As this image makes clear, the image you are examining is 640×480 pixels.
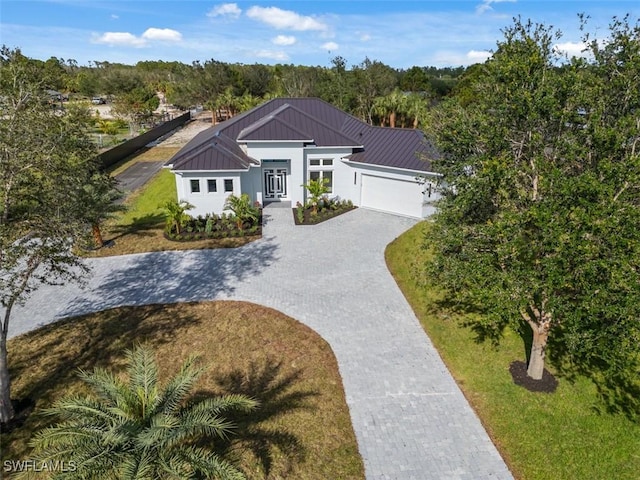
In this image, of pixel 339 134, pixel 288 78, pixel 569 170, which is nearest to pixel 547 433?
pixel 569 170

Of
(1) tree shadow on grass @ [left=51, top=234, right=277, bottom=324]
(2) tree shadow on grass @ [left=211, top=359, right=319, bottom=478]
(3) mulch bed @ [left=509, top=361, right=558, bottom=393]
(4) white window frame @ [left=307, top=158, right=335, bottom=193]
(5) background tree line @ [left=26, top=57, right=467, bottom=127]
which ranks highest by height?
(5) background tree line @ [left=26, top=57, right=467, bottom=127]

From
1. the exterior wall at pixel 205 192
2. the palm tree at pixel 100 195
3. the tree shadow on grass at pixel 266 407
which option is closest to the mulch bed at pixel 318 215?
the exterior wall at pixel 205 192

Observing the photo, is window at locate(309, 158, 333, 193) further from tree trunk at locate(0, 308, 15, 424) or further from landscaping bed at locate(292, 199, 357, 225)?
tree trunk at locate(0, 308, 15, 424)

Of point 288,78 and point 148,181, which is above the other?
point 288,78

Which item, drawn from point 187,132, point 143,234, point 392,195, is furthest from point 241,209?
point 187,132

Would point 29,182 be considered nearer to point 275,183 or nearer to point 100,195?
point 100,195

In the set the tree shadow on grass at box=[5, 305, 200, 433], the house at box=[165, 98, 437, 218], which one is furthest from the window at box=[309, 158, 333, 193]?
the tree shadow on grass at box=[5, 305, 200, 433]

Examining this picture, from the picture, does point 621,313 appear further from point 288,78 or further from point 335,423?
point 288,78
